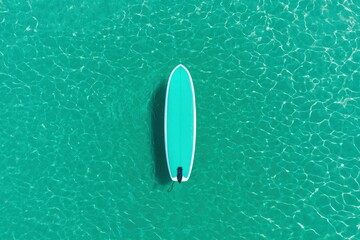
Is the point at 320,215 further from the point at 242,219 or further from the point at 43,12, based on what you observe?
the point at 43,12

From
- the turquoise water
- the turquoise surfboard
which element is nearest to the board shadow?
the turquoise water

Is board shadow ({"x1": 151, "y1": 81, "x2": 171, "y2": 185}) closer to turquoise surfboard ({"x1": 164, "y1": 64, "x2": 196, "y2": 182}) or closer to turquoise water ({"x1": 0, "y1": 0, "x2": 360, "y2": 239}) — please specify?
turquoise water ({"x1": 0, "y1": 0, "x2": 360, "y2": 239})

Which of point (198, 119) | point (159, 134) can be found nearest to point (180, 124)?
point (198, 119)

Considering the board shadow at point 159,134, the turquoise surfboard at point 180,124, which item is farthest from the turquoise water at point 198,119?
the turquoise surfboard at point 180,124

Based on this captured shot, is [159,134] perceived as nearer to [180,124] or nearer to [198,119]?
[180,124]

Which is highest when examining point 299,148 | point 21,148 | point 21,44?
point 21,44

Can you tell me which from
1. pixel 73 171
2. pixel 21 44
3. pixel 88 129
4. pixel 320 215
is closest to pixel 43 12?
pixel 21 44
